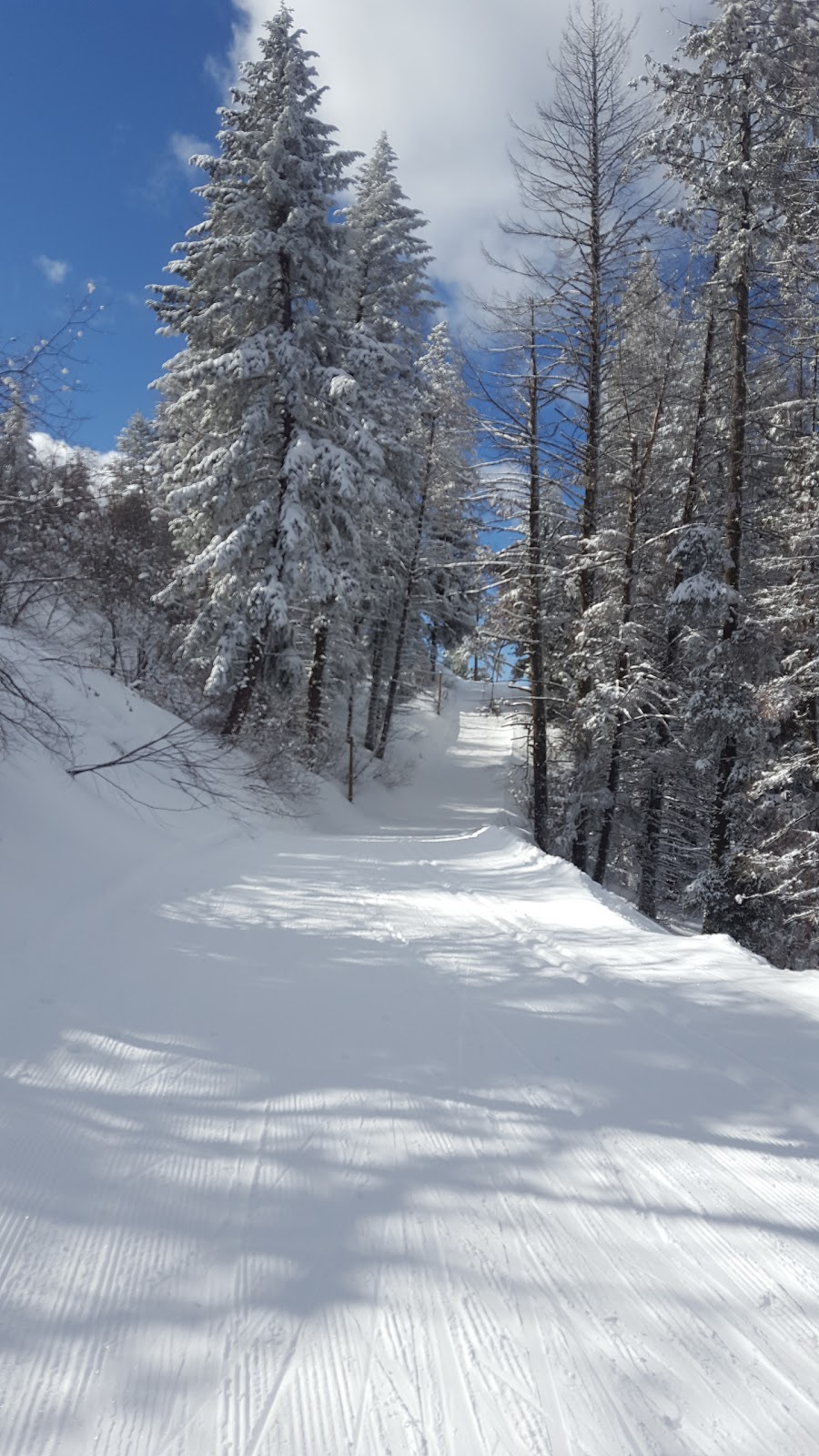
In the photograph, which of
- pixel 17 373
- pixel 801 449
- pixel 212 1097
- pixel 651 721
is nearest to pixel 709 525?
pixel 801 449

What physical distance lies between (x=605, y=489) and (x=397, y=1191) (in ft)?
44.7

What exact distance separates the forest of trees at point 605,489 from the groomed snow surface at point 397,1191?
6.87 m

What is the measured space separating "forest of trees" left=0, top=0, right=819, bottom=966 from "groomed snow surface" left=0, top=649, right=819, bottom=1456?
687cm

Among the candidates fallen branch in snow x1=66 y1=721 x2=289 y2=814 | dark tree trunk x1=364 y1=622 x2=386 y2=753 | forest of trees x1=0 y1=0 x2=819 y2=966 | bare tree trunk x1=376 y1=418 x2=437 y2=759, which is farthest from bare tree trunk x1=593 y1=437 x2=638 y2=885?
dark tree trunk x1=364 y1=622 x2=386 y2=753

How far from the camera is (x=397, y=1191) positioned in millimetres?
2508

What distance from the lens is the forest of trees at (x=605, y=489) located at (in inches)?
428

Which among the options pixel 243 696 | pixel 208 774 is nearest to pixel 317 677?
pixel 243 696

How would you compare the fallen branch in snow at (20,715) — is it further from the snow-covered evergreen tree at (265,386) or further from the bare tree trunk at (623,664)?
the bare tree trunk at (623,664)

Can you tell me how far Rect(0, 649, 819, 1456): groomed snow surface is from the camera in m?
1.76

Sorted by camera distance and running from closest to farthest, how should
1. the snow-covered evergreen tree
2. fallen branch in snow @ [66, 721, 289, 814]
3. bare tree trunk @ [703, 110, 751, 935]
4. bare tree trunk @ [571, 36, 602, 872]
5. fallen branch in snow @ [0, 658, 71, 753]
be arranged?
fallen branch in snow @ [0, 658, 71, 753], fallen branch in snow @ [66, 721, 289, 814], bare tree trunk @ [703, 110, 751, 935], bare tree trunk @ [571, 36, 602, 872], the snow-covered evergreen tree

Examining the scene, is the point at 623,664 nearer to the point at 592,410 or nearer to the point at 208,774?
the point at 592,410

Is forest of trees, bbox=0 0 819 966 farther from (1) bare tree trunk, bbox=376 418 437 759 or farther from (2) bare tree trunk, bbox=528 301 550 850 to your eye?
(1) bare tree trunk, bbox=376 418 437 759

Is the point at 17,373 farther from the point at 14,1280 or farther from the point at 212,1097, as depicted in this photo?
the point at 14,1280

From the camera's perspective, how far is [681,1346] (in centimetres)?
194
